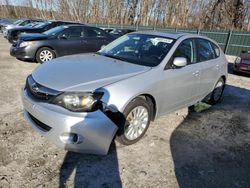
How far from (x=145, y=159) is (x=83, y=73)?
1427 mm

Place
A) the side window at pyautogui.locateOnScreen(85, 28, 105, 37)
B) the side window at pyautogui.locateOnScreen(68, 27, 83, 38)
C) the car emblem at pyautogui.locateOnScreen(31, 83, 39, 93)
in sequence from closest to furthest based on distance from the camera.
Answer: the car emblem at pyautogui.locateOnScreen(31, 83, 39, 93) < the side window at pyautogui.locateOnScreen(68, 27, 83, 38) < the side window at pyautogui.locateOnScreen(85, 28, 105, 37)

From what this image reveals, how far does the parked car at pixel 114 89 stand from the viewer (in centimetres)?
274

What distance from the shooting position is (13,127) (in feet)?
12.0

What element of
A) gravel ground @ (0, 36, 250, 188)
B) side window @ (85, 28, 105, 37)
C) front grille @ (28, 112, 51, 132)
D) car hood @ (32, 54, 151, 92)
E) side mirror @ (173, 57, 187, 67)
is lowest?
gravel ground @ (0, 36, 250, 188)

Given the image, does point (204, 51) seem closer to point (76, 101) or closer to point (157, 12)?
point (76, 101)

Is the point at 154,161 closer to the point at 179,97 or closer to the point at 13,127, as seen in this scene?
the point at 179,97

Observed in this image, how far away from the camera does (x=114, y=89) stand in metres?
2.86

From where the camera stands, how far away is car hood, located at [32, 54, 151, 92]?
284 centimetres

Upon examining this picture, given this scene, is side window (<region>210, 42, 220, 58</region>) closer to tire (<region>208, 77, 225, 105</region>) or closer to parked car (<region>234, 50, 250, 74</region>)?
tire (<region>208, 77, 225, 105</region>)

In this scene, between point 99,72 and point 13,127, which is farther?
point 13,127

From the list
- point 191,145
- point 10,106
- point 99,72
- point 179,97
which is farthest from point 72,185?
point 10,106

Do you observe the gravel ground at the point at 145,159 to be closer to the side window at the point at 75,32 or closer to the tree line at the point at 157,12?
the side window at the point at 75,32

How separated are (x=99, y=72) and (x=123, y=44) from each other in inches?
53.5

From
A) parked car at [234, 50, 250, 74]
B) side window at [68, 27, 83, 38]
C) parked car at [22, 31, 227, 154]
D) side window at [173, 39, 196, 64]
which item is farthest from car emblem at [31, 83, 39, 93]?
parked car at [234, 50, 250, 74]
